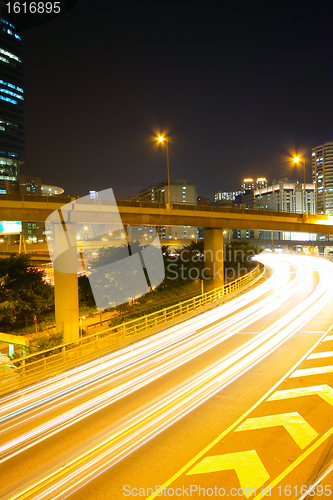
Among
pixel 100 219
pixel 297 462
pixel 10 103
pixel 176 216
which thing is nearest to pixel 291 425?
pixel 297 462

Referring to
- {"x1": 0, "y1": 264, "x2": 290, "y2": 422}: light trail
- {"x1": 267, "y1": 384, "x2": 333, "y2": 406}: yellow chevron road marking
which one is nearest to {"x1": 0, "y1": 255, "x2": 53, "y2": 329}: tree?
{"x1": 0, "y1": 264, "x2": 290, "y2": 422}: light trail

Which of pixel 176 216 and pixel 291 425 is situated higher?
pixel 176 216

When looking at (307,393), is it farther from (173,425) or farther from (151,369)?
(151,369)

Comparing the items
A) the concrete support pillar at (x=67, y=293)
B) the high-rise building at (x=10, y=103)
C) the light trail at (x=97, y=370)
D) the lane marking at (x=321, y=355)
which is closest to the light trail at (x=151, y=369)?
the light trail at (x=97, y=370)

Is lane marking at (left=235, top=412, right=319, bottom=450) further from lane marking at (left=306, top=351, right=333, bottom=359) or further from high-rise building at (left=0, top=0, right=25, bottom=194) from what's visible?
high-rise building at (left=0, top=0, right=25, bottom=194)

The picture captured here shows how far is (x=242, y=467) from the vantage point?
6547 mm

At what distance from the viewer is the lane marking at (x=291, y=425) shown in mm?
7473

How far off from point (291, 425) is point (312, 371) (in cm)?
387

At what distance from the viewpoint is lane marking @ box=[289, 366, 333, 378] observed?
36.4ft

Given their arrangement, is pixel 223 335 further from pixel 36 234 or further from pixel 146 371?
pixel 36 234

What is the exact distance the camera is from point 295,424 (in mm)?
8047

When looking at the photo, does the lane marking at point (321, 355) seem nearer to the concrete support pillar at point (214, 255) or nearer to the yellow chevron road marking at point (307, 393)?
the yellow chevron road marking at point (307, 393)

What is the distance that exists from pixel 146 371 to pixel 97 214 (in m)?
18.6

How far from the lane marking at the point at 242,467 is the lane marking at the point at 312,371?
481 cm
